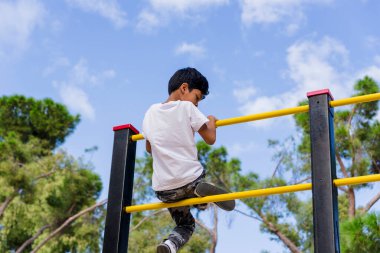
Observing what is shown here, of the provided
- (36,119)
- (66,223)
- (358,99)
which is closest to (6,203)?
(66,223)

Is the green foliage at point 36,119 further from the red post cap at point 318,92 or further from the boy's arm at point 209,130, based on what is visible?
the red post cap at point 318,92

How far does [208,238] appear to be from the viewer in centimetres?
1270

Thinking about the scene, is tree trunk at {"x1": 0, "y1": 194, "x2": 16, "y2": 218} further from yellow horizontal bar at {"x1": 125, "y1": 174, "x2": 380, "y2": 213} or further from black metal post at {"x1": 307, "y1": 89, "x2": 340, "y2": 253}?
black metal post at {"x1": 307, "y1": 89, "x2": 340, "y2": 253}

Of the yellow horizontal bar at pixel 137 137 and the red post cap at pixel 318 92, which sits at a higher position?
the red post cap at pixel 318 92

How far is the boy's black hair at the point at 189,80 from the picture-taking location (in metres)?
2.11

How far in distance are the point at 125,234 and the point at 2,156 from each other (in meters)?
10.9

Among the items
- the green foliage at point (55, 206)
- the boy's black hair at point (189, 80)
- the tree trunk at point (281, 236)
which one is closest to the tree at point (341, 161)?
the tree trunk at point (281, 236)

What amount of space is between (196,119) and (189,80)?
20cm

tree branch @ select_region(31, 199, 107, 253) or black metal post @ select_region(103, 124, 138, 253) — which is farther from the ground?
tree branch @ select_region(31, 199, 107, 253)

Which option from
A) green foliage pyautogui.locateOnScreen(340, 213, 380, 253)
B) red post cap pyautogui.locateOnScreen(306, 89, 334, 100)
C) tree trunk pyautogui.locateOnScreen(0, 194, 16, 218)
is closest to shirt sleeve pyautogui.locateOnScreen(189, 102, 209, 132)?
red post cap pyautogui.locateOnScreen(306, 89, 334, 100)

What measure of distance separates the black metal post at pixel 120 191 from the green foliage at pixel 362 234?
215 inches

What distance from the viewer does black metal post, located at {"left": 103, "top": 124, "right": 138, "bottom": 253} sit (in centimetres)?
191

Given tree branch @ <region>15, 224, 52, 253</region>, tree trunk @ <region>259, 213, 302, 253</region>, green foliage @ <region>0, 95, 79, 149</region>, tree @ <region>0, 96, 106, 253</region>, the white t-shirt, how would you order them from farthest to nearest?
green foliage @ <region>0, 95, 79, 149</region> → tree branch @ <region>15, 224, 52, 253</region> → tree @ <region>0, 96, 106, 253</region> → tree trunk @ <region>259, 213, 302, 253</region> → the white t-shirt

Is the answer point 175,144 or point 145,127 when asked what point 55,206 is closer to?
point 145,127
